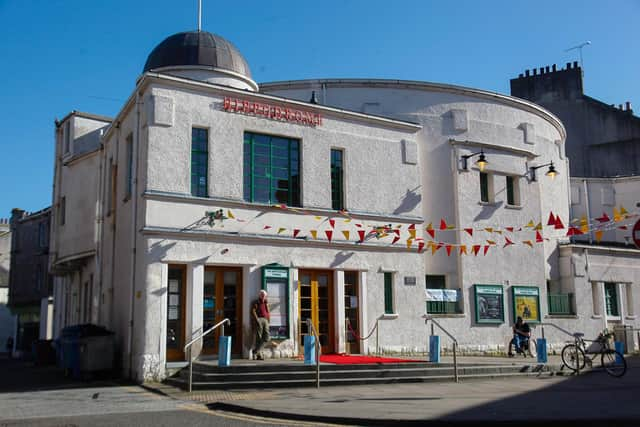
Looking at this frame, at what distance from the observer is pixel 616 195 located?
3344cm

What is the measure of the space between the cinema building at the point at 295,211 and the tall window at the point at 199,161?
0.04 metres

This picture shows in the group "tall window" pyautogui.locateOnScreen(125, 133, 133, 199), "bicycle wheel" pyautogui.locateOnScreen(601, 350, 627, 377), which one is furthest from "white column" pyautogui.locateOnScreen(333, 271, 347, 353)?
"bicycle wheel" pyautogui.locateOnScreen(601, 350, 627, 377)

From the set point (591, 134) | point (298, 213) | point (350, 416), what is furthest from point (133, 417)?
point (591, 134)

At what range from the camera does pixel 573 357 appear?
59.6 feet

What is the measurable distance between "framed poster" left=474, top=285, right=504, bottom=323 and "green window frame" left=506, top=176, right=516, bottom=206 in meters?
3.31

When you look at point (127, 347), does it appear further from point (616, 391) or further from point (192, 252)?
point (616, 391)

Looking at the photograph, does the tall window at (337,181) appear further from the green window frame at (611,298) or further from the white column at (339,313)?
the green window frame at (611,298)

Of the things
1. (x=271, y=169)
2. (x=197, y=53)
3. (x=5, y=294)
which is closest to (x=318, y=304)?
(x=271, y=169)

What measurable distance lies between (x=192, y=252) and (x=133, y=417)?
21.2 feet

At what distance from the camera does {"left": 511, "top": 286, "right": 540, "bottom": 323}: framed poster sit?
23547 mm

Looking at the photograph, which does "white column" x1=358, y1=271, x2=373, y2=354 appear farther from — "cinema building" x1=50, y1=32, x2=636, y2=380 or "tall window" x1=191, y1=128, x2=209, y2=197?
"tall window" x1=191, y1=128, x2=209, y2=197

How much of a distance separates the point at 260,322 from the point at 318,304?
7.72 ft

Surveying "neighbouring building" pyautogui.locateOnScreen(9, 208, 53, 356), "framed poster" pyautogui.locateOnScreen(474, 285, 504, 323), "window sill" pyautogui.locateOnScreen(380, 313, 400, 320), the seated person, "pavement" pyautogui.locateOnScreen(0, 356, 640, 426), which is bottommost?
"pavement" pyautogui.locateOnScreen(0, 356, 640, 426)

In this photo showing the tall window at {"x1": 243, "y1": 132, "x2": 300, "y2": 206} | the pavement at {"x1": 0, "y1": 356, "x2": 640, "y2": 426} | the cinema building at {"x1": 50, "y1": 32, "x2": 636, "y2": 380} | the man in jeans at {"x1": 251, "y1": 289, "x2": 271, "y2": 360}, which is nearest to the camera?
the pavement at {"x1": 0, "y1": 356, "x2": 640, "y2": 426}
